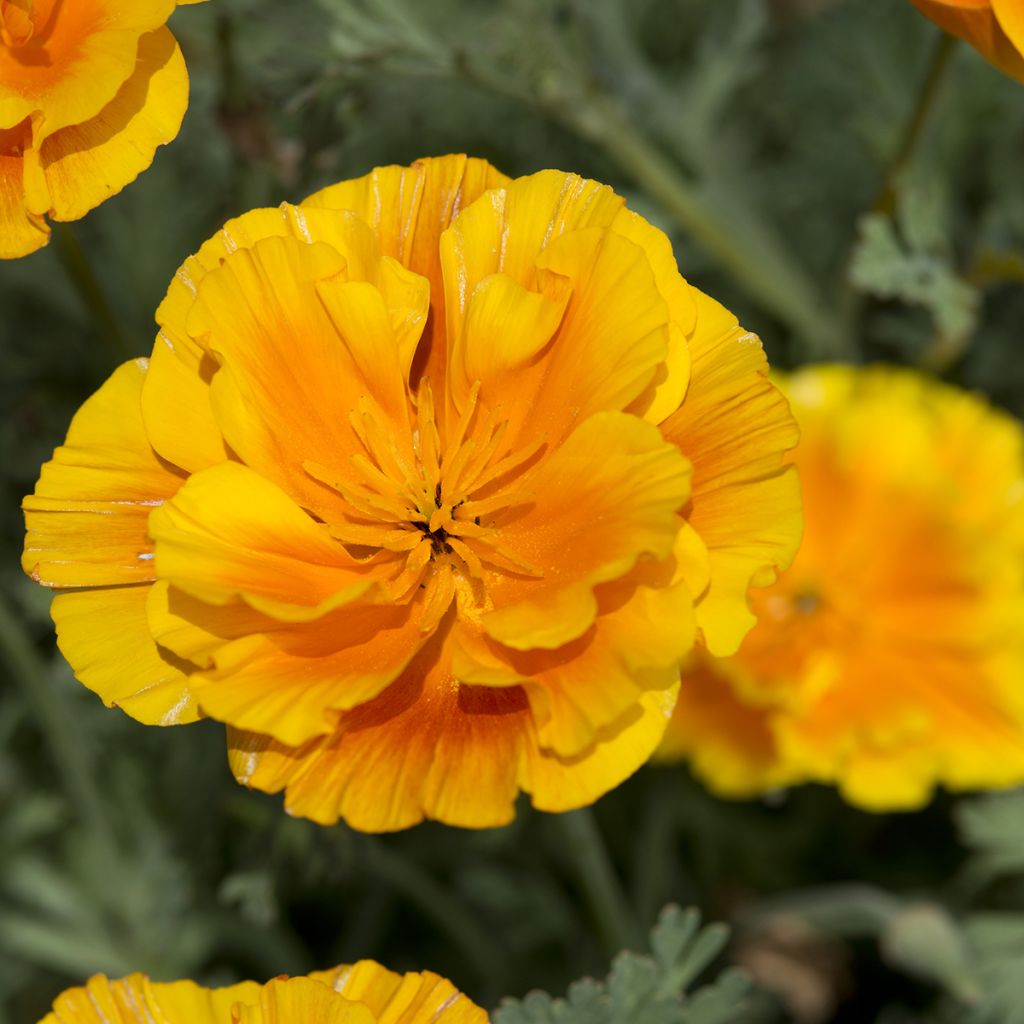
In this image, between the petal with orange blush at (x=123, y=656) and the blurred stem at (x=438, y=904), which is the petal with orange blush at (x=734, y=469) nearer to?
the petal with orange blush at (x=123, y=656)

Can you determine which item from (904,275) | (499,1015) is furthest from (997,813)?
(499,1015)

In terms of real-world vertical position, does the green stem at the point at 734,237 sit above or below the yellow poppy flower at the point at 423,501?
below

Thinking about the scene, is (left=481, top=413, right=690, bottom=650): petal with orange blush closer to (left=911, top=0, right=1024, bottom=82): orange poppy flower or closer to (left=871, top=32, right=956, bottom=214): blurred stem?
(left=911, top=0, right=1024, bottom=82): orange poppy flower

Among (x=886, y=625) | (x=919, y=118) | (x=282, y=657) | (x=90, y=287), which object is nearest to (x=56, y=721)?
(x=90, y=287)

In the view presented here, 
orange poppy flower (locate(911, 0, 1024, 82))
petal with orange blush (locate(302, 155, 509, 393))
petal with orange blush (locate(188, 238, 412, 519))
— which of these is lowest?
petal with orange blush (locate(188, 238, 412, 519))

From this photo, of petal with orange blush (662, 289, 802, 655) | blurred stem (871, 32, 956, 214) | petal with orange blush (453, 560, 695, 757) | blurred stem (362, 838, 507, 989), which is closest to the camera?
petal with orange blush (453, 560, 695, 757)

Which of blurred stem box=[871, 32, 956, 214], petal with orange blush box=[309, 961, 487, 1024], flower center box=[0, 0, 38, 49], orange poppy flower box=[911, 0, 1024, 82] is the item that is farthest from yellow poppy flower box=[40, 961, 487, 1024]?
blurred stem box=[871, 32, 956, 214]

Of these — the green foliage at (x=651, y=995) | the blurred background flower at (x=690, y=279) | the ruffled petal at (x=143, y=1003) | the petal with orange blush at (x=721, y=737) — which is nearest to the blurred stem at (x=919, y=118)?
the blurred background flower at (x=690, y=279)

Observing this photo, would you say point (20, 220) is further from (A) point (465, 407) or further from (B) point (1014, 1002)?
(B) point (1014, 1002)
